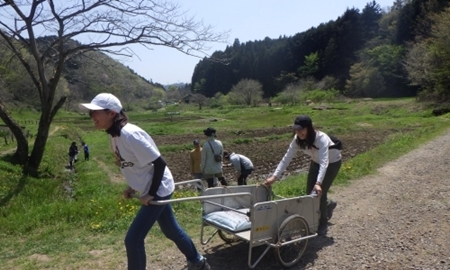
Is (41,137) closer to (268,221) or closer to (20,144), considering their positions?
(20,144)

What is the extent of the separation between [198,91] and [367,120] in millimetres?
80176

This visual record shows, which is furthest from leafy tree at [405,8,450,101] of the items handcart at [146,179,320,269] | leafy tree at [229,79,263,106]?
leafy tree at [229,79,263,106]

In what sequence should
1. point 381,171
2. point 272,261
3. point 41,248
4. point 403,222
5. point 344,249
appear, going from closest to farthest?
point 272,261 < point 344,249 < point 41,248 < point 403,222 < point 381,171

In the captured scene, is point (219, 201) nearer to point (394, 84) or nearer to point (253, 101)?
point (394, 84)

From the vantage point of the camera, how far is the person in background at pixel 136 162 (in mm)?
3266

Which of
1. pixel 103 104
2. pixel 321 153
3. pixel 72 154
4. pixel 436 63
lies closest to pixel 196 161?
pixel 321 153

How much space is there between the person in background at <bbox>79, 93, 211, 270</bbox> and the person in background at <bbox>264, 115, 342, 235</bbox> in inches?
75.4

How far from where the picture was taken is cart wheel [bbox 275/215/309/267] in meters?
4.25

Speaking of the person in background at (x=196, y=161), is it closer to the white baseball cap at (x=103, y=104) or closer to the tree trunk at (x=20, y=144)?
the tree trunk at (x=20, y=144)

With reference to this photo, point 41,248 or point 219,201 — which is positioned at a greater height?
point 219,201

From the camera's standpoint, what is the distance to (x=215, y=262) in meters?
4.55

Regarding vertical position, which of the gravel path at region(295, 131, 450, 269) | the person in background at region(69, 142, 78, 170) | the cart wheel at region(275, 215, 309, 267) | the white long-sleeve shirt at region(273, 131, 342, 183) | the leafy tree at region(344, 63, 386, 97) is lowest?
the person in background at region(69, 142, 78, 170)

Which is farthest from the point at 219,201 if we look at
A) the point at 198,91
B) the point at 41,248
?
the point at 198,91

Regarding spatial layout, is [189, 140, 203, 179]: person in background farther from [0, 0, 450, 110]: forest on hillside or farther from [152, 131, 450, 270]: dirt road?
[0, 0, 450, 110]: forest on hillside
